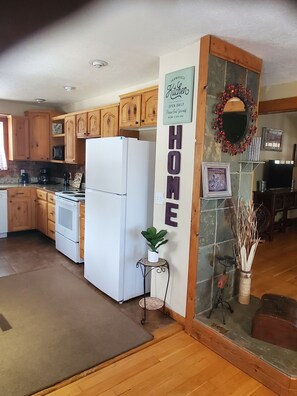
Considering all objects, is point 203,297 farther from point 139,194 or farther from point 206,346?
point 139,194

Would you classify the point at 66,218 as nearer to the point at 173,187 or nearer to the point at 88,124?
the point at 88,124

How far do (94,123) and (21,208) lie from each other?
227cm

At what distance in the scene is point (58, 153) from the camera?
A: 537 cm

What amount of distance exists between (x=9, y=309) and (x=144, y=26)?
2.75 meters

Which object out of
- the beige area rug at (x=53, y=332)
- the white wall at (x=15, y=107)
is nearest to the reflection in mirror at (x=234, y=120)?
the beige area rug at (x=53, y=332)

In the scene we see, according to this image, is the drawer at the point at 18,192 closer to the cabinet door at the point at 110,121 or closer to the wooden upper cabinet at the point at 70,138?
the wooden upper cabinet at the point at 70,138

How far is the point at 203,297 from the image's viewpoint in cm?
254

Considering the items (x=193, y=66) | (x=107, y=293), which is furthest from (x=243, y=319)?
(x=193, y=66)

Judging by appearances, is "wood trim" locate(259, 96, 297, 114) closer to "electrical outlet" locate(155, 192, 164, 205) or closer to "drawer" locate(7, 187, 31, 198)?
"electrical outlet" locate(155, 192, 164, 205)

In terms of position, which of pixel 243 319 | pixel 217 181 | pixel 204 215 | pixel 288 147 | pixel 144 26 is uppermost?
pixel 144 26

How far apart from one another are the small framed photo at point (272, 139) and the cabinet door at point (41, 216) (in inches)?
168

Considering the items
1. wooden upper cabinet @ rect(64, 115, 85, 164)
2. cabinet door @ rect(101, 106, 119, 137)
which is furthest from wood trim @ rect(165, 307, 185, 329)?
wooden upper cabinet @ rect(64, 115, 85, 164)

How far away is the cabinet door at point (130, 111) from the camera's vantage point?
3264 millimetres

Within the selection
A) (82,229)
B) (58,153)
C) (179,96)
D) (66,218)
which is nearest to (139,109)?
(179,96)
